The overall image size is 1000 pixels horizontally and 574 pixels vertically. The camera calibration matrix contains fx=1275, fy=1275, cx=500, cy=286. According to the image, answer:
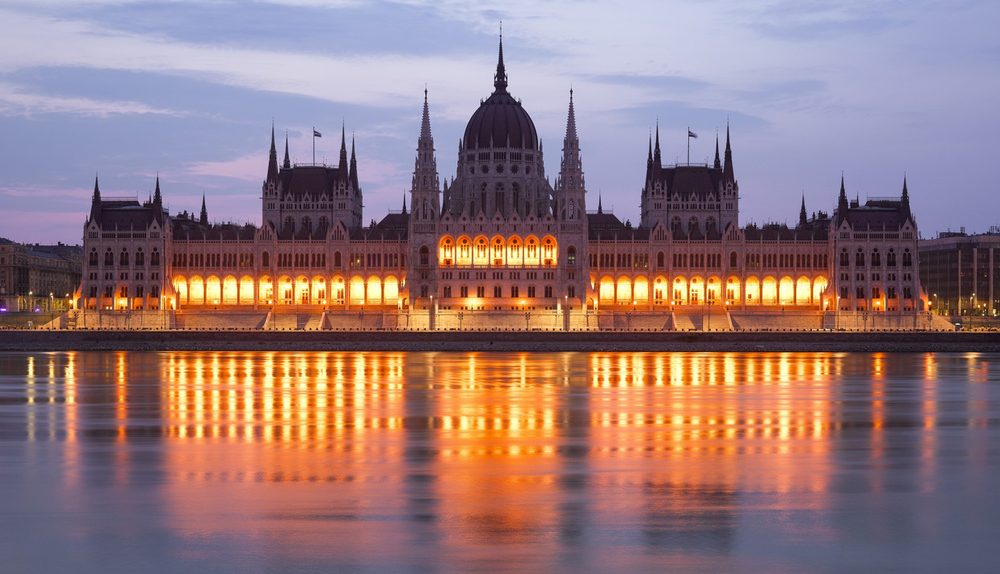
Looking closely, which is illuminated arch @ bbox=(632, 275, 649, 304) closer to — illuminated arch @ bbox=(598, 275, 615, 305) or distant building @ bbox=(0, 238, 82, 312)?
illuminated arch @ bbox=(598, 275, 615, 305)

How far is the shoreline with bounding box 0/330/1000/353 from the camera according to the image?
94.4 meters

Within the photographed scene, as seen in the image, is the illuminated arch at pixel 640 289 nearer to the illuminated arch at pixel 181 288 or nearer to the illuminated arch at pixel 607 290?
the illuminated arch at pixel 607 290

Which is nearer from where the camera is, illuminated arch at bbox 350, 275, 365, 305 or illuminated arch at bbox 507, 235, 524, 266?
illuminated arch at bbox 507, 235, 524, 266

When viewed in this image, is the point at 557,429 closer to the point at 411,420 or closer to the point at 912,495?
the point at 411,420

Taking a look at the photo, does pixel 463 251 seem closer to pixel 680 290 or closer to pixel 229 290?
pixel 680 290

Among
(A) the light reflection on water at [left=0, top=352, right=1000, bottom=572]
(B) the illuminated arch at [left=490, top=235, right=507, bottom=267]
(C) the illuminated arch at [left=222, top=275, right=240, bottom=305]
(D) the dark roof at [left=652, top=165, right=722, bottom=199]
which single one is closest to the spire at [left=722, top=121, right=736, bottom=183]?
(D) the dark roof at [left=652, top=165, right=722, bottom=199]

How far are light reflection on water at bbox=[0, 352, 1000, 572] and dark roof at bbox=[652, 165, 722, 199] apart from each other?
8302 cm

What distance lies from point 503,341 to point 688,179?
4861 centimetres

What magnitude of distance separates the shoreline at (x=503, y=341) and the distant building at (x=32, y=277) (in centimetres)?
5219

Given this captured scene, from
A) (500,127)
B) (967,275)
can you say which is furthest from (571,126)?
(967,275)

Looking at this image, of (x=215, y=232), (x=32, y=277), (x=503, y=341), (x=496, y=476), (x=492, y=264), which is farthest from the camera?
(x=32, y=277)

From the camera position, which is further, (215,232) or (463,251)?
(215,232)

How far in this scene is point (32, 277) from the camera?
576 feet

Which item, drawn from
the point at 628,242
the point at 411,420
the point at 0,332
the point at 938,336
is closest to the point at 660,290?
the point at 628,242
